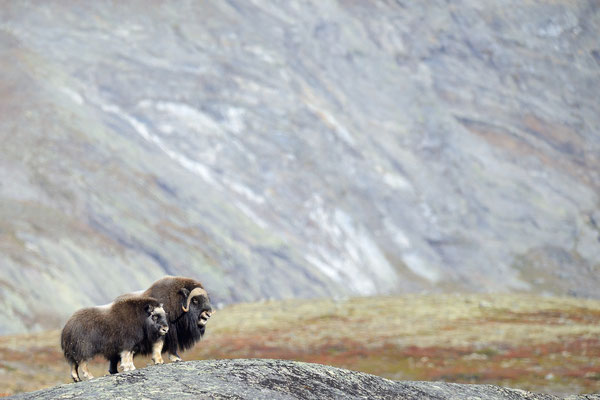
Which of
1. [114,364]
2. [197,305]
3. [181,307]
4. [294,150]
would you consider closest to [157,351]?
[114,364]

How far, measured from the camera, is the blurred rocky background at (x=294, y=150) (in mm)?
104312

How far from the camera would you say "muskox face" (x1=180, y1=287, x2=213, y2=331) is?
15.2m

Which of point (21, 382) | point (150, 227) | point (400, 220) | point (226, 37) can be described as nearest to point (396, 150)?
point (400, 220)

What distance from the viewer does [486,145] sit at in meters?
173

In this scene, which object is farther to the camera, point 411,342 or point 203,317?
point 411,342

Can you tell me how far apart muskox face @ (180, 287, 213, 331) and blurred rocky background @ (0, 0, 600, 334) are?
66683 millimetres

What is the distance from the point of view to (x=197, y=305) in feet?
50.3

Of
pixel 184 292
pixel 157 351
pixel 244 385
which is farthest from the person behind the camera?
pixel 184 292

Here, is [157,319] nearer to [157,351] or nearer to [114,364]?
[157,351]

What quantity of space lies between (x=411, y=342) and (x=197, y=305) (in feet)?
172

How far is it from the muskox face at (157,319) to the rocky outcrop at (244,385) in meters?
1.35

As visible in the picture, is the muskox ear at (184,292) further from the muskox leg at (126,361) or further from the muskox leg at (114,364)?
the muskox leg at (114,364)

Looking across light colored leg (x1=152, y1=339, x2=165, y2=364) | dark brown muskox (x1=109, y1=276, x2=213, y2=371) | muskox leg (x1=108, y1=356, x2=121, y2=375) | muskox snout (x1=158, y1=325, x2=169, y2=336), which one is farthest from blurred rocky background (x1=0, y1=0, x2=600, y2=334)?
muskox snout (x1=158, y1=325, x2=169, y2=336)

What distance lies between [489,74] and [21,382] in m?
161
